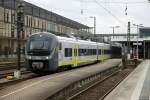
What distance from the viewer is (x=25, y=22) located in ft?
208

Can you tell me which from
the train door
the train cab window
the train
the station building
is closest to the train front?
the train

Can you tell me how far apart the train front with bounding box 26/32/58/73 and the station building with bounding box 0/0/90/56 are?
76.7 ft

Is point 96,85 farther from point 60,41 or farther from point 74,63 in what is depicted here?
point 74,63

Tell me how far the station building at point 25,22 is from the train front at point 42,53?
Result: 23.4 meters

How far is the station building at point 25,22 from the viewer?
5775 cm

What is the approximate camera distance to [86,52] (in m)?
35.3

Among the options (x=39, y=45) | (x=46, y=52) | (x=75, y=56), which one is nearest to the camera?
(x=46, y=52)

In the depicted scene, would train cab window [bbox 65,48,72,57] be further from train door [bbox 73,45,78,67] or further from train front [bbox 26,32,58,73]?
train front [bbox 26,32,58,73]

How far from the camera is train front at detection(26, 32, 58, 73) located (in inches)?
947

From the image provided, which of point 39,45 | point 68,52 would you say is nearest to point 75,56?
point 68,52

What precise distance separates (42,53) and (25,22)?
40.0 meters

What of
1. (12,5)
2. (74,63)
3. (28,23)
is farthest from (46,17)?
(74,63)

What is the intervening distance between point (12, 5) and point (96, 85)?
41.4 m

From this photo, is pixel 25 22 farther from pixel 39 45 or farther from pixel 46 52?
pixel 46 52
